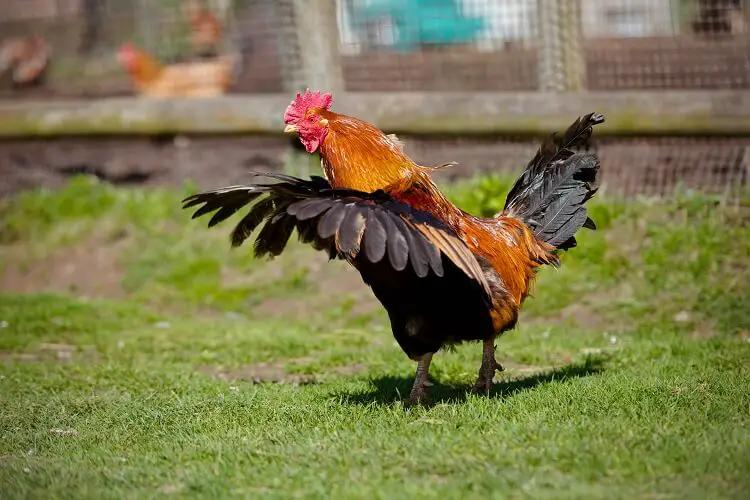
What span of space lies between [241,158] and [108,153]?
1.72 meters

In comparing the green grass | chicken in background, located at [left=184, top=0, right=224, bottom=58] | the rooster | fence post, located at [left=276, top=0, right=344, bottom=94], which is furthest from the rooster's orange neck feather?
chicken in background, located at [left=184, top=0, right=224, bottom=58]

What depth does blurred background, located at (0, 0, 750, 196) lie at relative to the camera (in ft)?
30.8

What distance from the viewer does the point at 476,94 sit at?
386 inches

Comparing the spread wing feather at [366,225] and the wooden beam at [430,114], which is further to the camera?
the wooden beam at [430,114]

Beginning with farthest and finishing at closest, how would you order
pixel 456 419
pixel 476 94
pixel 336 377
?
1. pixel 476 94
2. pixel 336 377
3. pixel 456 419

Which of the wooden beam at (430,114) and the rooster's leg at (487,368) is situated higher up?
the wooden beam at (430,114)

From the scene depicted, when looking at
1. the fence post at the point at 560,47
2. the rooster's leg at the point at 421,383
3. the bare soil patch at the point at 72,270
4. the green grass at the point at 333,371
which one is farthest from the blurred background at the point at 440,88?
the rooster's leg at the point at 421,383

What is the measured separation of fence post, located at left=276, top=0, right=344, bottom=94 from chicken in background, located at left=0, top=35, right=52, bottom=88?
1085 centimetres

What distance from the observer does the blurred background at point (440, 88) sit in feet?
30.8

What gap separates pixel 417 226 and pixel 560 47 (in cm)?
492

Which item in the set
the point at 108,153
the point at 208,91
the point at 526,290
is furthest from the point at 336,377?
the point at 208,91

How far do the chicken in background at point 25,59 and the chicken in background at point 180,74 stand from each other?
15.8 ft

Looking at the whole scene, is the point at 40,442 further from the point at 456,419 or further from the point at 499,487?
the point at 499,487

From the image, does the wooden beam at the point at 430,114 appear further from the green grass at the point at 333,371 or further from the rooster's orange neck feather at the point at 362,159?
the rooster's orange neck feather at the point at 362,159
